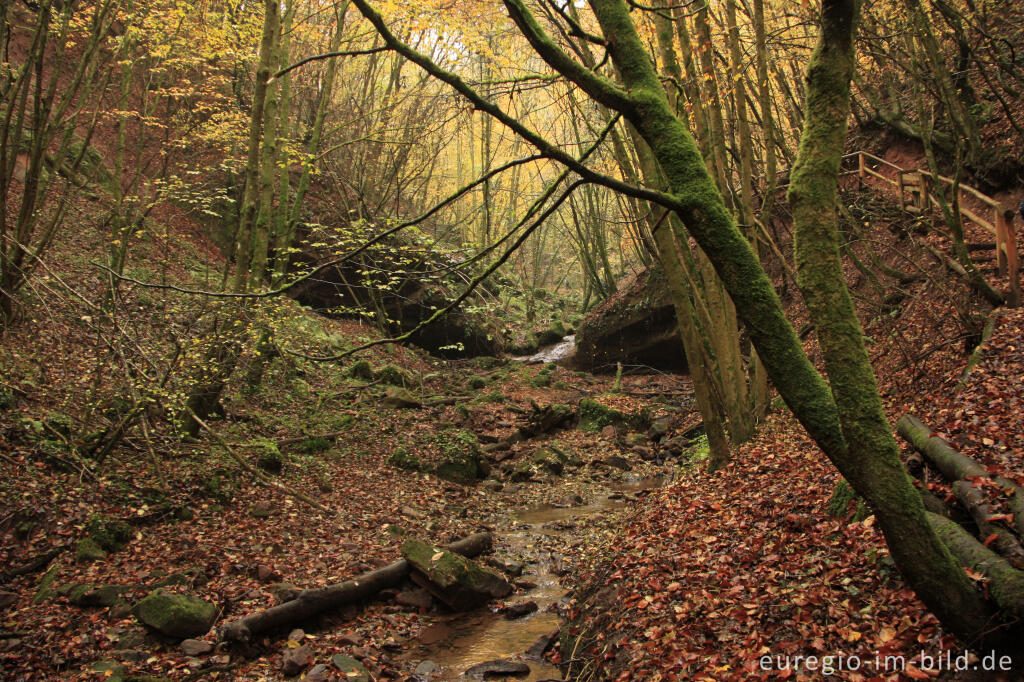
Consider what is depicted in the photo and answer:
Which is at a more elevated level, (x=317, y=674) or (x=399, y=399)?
(x=399, y=399)

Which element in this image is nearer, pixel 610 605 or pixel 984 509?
pixel 984 509

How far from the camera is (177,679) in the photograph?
4.77 metres

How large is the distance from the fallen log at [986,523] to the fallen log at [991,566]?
0.08 meters

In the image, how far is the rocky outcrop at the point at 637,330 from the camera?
749 inches

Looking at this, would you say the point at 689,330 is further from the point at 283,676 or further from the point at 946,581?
the point at 283,676

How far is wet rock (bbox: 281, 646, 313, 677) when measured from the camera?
5.13 metres

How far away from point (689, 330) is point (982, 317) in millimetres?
3597

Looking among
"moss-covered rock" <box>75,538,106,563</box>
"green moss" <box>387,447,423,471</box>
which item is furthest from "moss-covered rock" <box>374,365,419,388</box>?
"moss-covered rock" <box>75,538,106,563</box>

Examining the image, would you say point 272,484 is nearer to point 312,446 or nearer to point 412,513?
point 412,513

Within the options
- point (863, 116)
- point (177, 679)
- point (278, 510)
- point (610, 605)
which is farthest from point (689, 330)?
point (863, 116)

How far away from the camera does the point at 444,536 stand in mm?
8609

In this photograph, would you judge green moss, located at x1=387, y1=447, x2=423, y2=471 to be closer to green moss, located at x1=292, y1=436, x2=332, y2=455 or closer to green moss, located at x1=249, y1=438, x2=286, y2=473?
green moss, located at x1=292, y1=436, x2=332, y2=455

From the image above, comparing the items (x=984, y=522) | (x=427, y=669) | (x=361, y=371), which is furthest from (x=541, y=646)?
(x=361, y=371)

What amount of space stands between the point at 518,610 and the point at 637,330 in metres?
14.2
